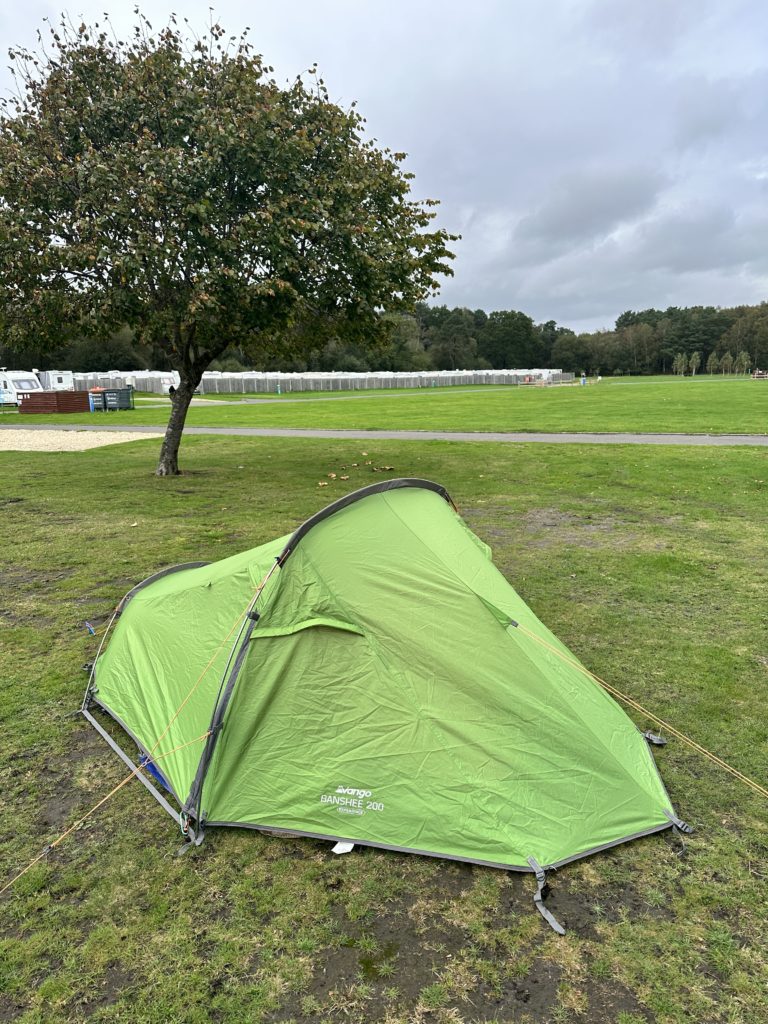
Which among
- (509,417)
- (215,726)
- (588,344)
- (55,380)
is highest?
(588,344)

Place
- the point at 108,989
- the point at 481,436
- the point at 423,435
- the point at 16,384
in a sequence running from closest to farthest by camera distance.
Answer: the point at 108,989
the point at 481,436
the point at 423,435
the point at 16,384

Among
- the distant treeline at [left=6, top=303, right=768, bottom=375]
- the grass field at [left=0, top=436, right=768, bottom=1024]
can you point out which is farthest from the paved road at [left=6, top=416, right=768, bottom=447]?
the distant treeline at [left=6, top=303, right=768, bottom=375]

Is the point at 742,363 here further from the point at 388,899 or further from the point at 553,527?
the point at 388,899

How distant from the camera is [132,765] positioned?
414 cm

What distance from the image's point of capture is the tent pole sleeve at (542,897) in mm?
2895

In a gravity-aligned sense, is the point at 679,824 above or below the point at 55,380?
below

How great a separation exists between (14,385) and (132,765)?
45.4m

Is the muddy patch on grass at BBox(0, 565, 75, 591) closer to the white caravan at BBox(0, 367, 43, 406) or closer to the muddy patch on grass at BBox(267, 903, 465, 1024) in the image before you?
the muddy patch on grass at BBox(267, 903, 465, 1024)

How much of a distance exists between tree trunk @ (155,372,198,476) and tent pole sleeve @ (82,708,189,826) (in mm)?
9974

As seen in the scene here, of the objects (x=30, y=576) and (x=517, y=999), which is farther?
(x=30, y=576)

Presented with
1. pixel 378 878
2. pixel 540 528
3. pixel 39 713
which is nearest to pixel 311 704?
pixel 378 878

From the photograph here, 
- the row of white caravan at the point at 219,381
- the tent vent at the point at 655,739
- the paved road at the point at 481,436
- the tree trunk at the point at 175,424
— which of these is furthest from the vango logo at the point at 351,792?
the row of white caravan at the point at 219,381

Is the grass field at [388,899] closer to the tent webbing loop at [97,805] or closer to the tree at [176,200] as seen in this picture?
the tent webbing loop at [97,805]

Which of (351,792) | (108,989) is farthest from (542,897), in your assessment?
(108,989)
